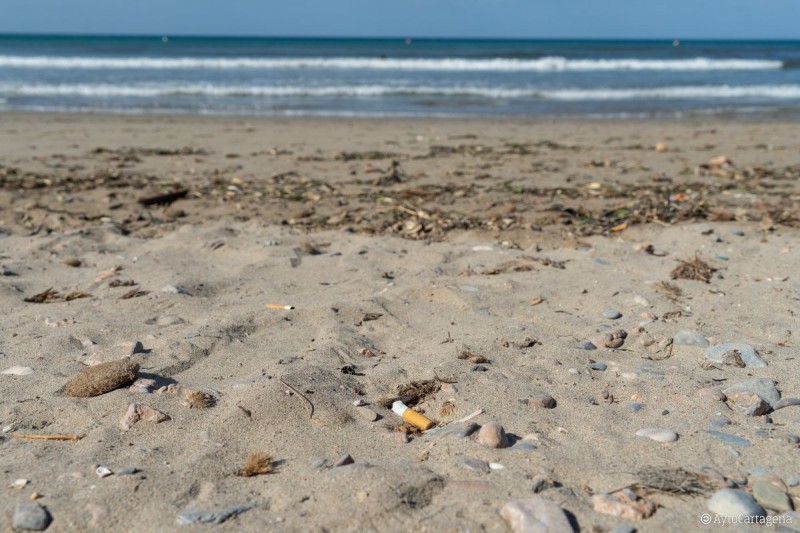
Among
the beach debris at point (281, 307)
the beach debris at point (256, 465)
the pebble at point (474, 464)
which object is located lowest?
the beach debris at point (281, 307)

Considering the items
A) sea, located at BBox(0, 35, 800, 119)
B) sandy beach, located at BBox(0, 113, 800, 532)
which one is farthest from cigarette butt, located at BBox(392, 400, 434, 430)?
sea, located at BBox(0, 35, 800, 119)

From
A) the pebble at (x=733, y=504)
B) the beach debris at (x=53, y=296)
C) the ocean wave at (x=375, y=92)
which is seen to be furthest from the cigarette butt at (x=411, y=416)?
the ocean wave at (x=375, y=92)

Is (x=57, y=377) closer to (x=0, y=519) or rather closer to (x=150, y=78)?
(x=0, y=519)

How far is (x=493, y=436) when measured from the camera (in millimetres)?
2102

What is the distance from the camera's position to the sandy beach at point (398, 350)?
6.15 ft

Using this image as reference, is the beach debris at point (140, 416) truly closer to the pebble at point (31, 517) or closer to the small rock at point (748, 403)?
the pebble at point (31, 517)

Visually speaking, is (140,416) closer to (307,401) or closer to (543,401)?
(307,401)

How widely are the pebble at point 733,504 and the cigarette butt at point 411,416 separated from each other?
783 mm

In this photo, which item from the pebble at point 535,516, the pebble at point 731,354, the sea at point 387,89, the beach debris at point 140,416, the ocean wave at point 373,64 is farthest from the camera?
the ocean wave at point 373,64

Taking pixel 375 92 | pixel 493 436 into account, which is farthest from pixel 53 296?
pixel 375 92

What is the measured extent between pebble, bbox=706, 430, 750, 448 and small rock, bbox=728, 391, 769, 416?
179 millimetres

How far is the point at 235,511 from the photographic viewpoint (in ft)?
5.89

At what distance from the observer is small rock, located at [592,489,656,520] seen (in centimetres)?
177

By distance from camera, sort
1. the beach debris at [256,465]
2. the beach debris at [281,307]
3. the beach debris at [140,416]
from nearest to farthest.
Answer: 1. the beach debris at [256,465]
2. the beach debris at [140,416]
3. the beach debris at [281,307]
